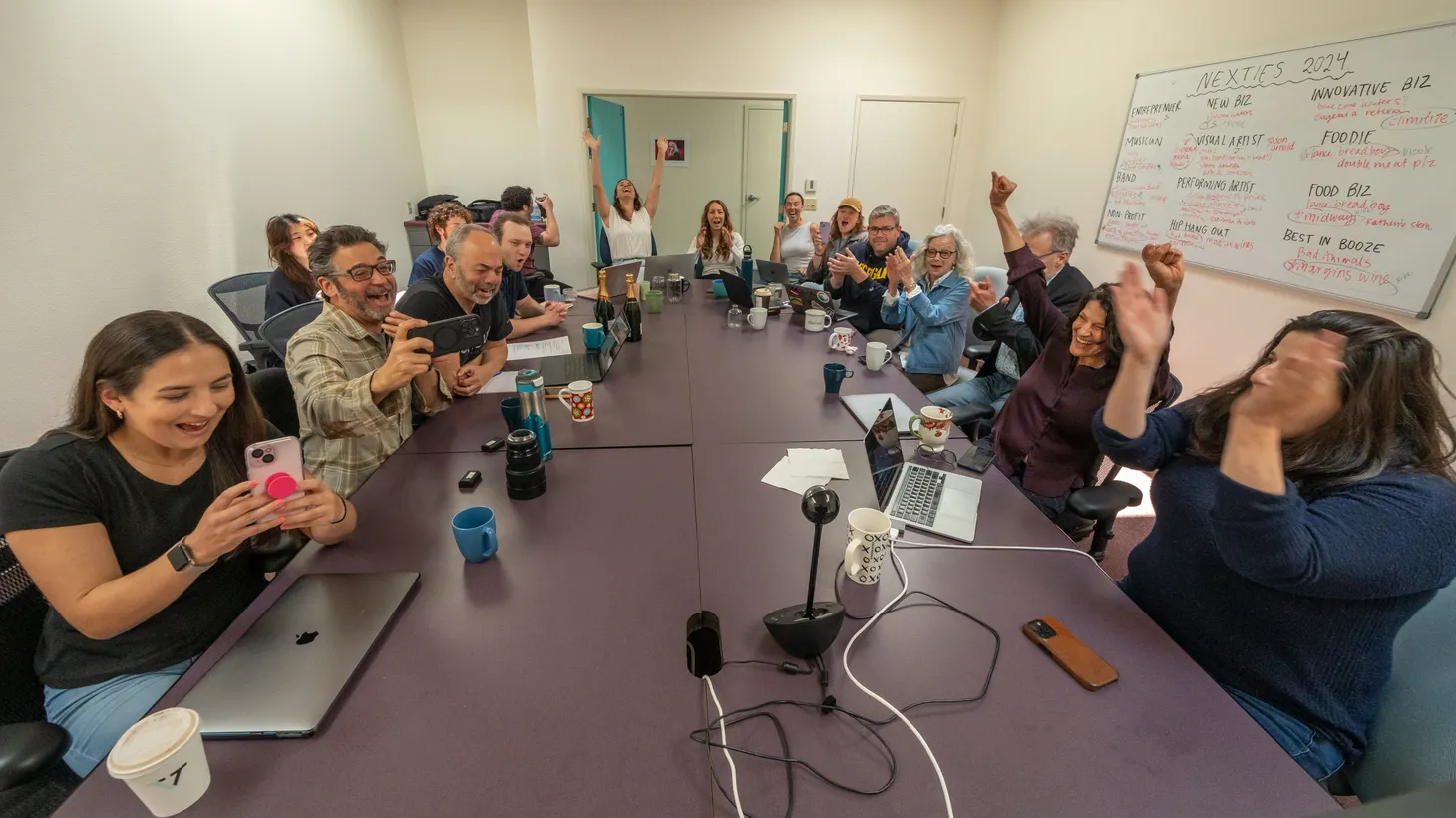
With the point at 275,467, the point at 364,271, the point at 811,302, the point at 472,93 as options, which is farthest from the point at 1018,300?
the point at 472,93

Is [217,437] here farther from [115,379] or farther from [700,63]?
[700,63]

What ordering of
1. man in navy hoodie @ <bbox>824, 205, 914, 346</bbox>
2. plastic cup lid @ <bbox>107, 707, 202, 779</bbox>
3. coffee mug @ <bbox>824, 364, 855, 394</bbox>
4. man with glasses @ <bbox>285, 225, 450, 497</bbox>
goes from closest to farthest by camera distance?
plastic cup lid @ <bbox>107, 707, 202, 779</bbox>, man with glasses @ <bbox>285, 225, 450, 497</bbox>, coffee mug @ <bbox>824, 364, 855, 394</bbox>, man in navy hoodie @ <bbox>824, 205, 914, 346</bbox>

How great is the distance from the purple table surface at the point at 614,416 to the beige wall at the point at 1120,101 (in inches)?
114

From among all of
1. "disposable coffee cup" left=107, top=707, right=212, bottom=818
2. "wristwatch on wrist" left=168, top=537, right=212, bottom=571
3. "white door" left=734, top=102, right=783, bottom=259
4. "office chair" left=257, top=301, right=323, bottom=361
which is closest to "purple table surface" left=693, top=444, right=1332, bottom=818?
"disposable coffee cup" left=107, top=707, right=212, bottom=818

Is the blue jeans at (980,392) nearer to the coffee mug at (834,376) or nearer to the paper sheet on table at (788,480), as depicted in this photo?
the coffee mug at (834,376)

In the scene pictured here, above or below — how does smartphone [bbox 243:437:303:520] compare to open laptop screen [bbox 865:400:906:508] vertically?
above

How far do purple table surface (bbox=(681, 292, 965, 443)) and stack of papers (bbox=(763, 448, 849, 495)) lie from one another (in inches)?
4.6

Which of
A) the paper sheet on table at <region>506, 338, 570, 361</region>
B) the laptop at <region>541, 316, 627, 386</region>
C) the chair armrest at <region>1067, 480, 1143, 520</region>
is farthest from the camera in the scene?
the paper sheet on table at <region>506, 338, 570, 361</region>

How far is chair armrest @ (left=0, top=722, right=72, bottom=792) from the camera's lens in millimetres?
823

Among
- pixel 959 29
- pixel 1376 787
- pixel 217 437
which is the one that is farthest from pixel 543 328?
pixel 959 29

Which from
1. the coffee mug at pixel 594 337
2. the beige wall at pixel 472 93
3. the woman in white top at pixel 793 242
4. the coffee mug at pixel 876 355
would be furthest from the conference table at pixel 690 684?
the beige wall at pixel 472 93

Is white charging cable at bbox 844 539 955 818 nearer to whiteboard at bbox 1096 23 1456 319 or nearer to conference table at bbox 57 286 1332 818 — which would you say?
conference table at bbox 57 286 1332 818

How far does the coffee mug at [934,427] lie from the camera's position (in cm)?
166

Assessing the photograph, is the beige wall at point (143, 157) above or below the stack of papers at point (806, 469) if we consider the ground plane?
above
